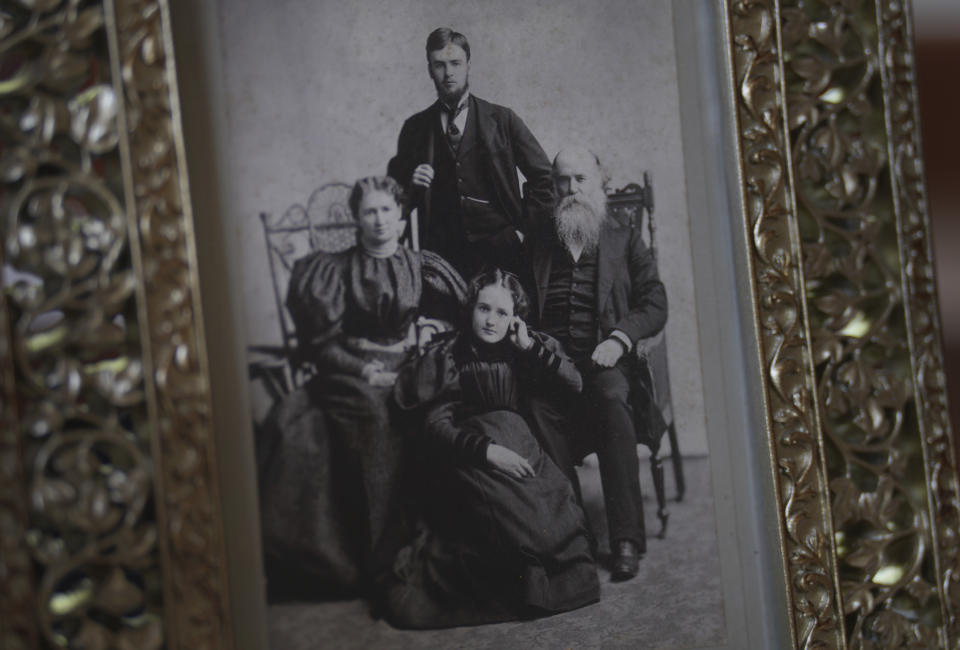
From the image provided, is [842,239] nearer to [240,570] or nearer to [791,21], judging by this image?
[791,21]

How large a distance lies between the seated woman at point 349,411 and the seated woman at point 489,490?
40 millimetres

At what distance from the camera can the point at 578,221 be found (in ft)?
3.69

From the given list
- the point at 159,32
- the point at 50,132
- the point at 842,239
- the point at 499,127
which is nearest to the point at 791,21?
the point at 842,239

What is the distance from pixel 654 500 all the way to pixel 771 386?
23cm

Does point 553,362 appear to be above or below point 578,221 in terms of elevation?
below

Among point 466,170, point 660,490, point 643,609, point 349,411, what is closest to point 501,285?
point 466,170

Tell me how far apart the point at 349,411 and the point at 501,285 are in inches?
10.9

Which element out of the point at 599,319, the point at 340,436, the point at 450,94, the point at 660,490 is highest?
the point at 450,94

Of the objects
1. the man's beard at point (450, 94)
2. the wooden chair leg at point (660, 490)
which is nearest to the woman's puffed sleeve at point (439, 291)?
the man's beard at point (450, 94)

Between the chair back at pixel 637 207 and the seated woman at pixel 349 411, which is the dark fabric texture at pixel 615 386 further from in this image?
the seated woman at pixel 349 411

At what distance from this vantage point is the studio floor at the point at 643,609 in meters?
1.04

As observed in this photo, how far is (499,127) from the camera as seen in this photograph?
3.66ft

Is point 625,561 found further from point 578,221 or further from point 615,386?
point 578,221

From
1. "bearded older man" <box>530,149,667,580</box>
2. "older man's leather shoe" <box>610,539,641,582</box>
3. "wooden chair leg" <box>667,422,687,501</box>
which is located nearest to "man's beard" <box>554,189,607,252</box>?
"bearded older man" <box>530,149,667,580</box>
